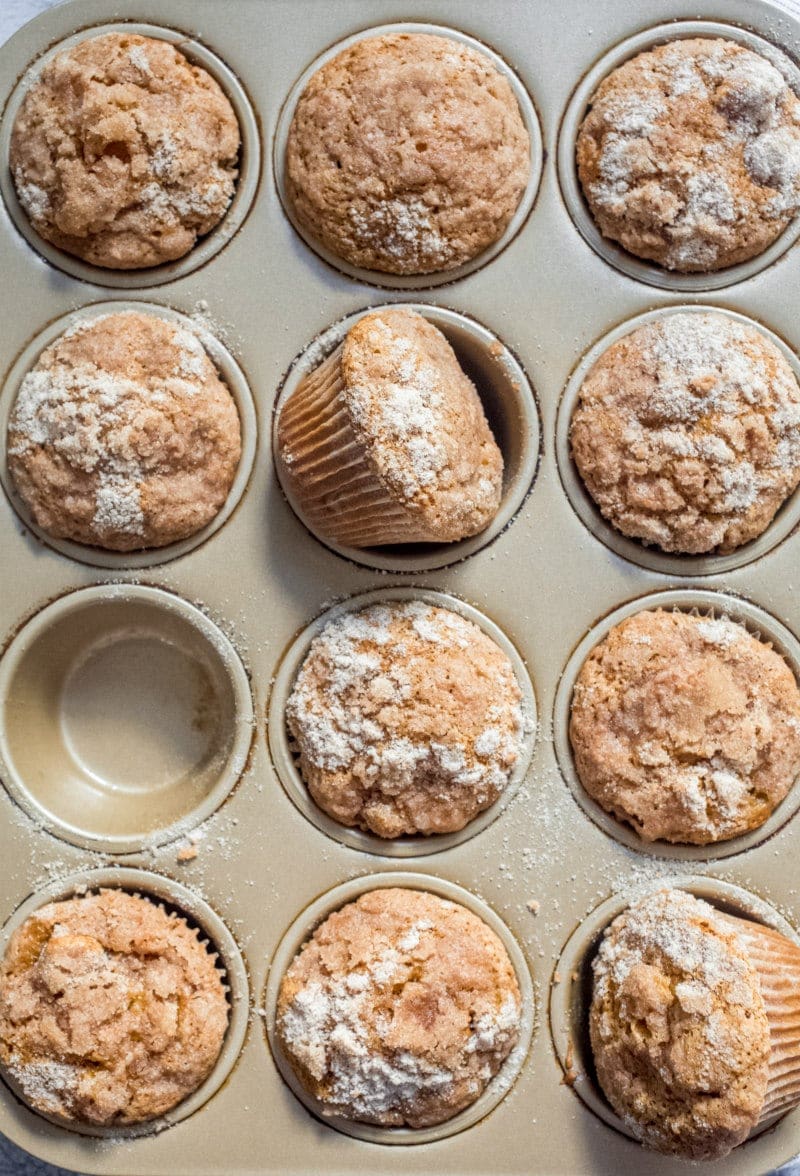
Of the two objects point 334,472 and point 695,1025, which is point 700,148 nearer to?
point 334,472

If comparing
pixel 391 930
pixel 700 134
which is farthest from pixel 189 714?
pixel 700 134

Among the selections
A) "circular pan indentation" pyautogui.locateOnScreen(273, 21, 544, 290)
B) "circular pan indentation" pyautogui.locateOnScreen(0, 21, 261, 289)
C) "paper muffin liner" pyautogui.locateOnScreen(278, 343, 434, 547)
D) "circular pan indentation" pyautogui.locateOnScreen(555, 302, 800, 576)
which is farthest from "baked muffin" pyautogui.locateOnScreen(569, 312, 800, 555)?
"circular pan indentation" pyautogui.locateOnScreen(0, 21, 261, 289)

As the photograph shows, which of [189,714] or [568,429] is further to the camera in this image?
[189,714]

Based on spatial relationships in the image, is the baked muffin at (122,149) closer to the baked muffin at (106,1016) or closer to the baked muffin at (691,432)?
the baked muffin at (691,432)

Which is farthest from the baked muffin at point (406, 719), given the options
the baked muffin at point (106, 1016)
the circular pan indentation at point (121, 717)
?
the baked muffin at point (106, 1016)

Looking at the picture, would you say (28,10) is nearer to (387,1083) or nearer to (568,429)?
(568,429)

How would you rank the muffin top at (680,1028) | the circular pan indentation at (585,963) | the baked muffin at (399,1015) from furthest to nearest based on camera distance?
1. the circular pan indentation at (585,963)
2. the baked muffin at (399,1015)
3. the muffin top at (680,1028)
